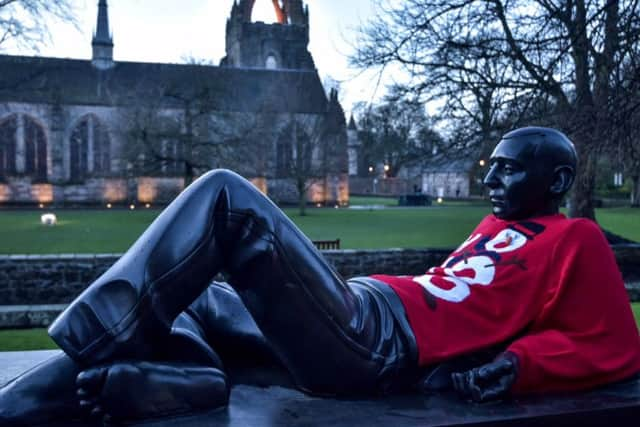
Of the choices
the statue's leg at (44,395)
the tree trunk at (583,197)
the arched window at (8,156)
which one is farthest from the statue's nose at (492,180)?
the arched window at (8,156)

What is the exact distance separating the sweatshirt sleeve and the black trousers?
636mm

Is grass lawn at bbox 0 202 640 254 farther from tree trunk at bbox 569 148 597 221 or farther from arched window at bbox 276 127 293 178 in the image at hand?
arched window at bbox 276 127 293 178

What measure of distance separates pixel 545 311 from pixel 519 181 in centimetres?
70

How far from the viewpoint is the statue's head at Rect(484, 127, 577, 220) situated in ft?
10.3

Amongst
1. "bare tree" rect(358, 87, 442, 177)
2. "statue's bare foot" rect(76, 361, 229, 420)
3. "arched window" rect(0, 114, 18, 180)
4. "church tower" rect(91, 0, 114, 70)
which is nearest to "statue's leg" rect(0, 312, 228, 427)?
"statue's bare foot" rect(76, 361, 229, 420)

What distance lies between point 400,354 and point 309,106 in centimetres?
5526

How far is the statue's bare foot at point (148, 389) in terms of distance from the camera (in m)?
2.29

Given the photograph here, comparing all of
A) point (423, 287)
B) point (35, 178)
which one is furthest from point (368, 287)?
point (35, 178)

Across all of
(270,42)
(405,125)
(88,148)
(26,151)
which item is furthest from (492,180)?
(270,42)

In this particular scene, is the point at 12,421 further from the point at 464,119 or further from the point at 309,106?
the point at 309,106

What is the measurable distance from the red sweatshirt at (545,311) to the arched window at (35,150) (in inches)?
2169

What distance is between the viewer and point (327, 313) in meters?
2.64

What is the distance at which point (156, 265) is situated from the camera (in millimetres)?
2355

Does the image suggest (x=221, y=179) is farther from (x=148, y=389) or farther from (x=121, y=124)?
(x=121, y=124)
